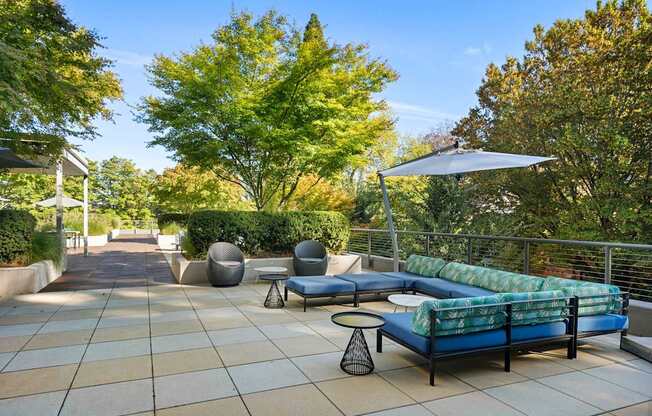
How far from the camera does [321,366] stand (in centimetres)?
385

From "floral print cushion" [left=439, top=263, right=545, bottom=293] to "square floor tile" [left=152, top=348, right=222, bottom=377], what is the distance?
146 inches

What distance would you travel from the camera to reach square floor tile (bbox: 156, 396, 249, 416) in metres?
2.88

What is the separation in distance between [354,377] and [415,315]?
0.78m

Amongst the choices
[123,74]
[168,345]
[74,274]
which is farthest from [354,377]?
[123,74]

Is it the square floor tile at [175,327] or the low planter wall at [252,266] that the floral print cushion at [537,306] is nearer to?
the square floor tile at [175,327]

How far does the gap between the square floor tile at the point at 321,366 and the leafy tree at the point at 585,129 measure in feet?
29.8

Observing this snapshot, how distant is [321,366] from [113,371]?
1.92 meters

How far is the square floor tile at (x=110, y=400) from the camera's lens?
2912 millimetres

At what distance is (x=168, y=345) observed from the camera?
446 centimetres

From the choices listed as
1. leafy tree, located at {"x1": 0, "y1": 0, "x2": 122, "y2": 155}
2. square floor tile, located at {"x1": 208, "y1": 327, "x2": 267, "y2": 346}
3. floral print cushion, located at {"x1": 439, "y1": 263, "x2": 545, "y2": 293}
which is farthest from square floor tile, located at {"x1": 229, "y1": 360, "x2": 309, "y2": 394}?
leafy tree, located at {"x1": 0, "y1": 0, "x2": 122, "y2": 155}

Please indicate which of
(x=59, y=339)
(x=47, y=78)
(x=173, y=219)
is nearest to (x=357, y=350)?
(x=59, y=339)

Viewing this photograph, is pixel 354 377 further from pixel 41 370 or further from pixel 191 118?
pixel 191 118

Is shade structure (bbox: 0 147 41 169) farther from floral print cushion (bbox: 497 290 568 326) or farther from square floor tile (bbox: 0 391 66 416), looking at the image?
floral print cushion (bbox: 497 290 568 326)

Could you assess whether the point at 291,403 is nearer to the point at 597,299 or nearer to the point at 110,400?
the point at 110,400
